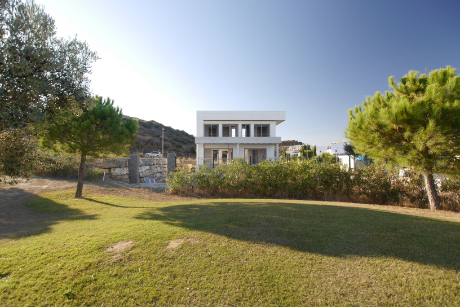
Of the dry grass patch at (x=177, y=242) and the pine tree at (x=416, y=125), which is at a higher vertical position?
the pine tree at (x=416, y=125)

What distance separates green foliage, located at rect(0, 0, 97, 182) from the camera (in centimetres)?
404

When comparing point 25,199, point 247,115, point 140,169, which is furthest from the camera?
point 247,115

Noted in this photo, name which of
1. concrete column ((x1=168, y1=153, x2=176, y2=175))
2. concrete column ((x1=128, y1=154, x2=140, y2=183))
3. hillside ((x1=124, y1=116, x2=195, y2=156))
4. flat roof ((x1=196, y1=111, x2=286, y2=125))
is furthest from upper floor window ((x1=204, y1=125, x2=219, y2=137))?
hillside ((x1=124, y1=116, x2=195, y2=156))

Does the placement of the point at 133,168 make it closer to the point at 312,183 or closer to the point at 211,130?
the point at 312,183

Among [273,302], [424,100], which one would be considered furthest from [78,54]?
[424,100]

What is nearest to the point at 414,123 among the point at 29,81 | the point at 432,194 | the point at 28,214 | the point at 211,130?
the point at 432,194

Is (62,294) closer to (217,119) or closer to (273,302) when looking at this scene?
(273,302)

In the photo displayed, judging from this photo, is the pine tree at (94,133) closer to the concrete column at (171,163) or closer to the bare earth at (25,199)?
the bare earth at (25,199)

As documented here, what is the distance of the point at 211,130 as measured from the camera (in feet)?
83.9

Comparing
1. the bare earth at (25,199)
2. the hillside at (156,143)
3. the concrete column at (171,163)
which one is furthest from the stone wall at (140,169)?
the hillside at (156,143)

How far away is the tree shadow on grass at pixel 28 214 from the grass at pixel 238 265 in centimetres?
59

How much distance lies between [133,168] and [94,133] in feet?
22.5

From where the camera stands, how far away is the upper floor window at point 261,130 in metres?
25.3

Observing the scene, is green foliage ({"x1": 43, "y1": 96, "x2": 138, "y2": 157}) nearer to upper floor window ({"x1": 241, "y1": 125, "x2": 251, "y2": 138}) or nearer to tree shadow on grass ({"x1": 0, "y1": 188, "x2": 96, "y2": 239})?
tree shadow on grass ({"x1": 0, "y1": 188, "x2": 96, "y2": 239})
